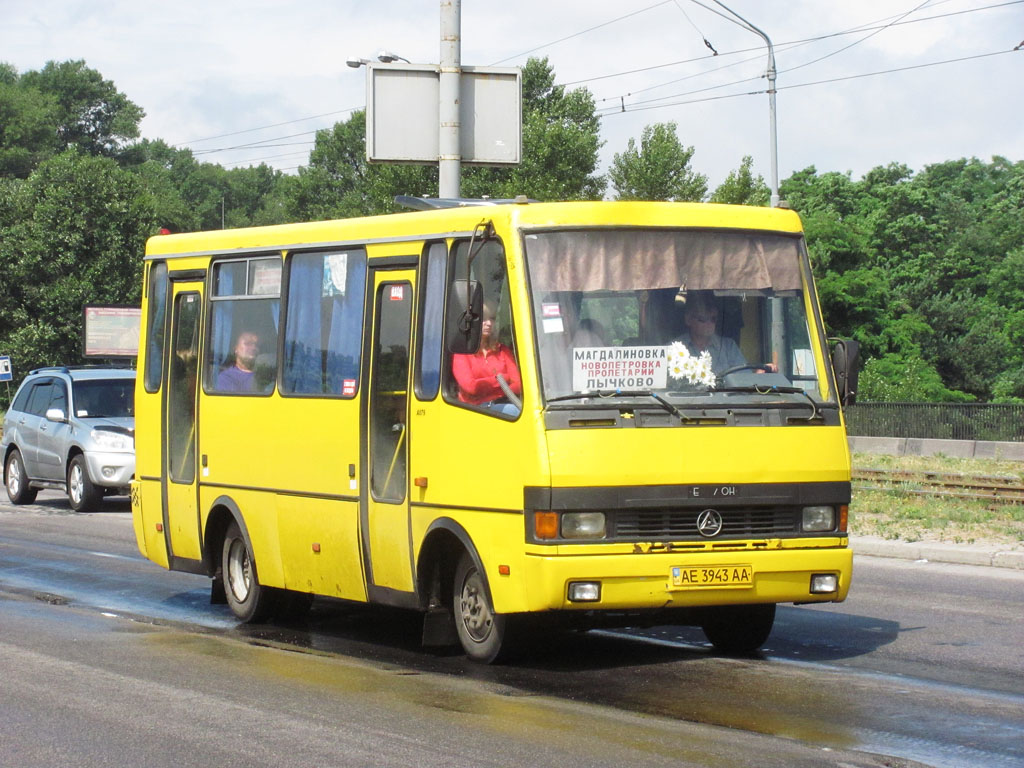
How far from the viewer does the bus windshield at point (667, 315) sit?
8477 mm

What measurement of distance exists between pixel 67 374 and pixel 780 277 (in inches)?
651

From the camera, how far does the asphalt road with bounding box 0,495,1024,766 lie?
666 centimetres

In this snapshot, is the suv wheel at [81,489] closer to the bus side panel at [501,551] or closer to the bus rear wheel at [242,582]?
the bus rear wheel at [242,582]

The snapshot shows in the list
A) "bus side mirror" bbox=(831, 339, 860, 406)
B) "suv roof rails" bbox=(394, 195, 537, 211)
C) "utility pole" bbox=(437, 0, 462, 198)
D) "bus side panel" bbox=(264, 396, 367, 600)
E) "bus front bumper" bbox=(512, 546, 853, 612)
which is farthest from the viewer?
"utility pole" bbox=(437, 0, 462, 198)

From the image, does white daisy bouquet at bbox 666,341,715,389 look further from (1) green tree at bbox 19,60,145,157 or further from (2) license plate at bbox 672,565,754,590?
(1) green tree at bbox 19,60,145,157

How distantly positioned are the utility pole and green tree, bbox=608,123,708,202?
161ft

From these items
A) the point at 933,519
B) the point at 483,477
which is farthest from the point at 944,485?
the point at 483,477

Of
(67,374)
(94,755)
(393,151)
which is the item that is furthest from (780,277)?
(67,374)

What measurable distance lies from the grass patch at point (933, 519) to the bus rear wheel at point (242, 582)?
25.4 feet

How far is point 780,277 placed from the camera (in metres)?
9.12

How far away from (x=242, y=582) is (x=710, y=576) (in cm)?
437

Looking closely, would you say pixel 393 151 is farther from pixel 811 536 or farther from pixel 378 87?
pixel 811 536

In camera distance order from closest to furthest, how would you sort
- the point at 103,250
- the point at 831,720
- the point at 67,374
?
the point at 831,720 → the point at 67,374 → the point at 103,250

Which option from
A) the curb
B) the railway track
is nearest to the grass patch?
the railway track
